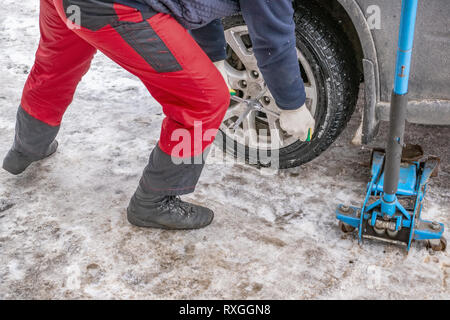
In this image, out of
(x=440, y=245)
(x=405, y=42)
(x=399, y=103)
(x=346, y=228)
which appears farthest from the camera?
(x=346, y=228)

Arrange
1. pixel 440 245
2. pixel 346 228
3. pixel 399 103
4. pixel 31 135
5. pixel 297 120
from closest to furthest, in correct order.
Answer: pixel 399 103
pixel 297 120
pixel 440 245
pixel 346 228
pixel 31 135

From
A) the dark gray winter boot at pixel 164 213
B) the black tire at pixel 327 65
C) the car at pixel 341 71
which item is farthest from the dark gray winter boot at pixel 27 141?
the black tire at pixel 327 65

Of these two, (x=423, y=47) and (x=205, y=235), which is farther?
(x=205, y=235)

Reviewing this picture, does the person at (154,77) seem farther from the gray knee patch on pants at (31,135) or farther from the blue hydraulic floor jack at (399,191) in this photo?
the blue hydraulic floor jack at (399,191)

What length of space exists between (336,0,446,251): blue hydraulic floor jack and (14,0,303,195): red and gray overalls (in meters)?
0.37

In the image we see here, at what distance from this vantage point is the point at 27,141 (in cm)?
258

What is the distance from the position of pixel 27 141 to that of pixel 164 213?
0.89m

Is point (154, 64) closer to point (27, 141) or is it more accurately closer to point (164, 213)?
point (164, 213)

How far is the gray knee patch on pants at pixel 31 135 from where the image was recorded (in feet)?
8.31

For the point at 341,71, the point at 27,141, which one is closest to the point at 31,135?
the point at 27,141

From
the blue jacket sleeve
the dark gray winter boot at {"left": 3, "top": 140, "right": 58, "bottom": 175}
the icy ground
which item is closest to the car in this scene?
the icy ground
